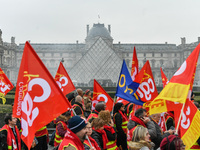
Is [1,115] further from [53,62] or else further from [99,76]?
[53,62]

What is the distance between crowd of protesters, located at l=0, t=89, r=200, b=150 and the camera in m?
3.16

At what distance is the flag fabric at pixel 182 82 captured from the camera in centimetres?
435

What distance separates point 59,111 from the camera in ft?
12.4

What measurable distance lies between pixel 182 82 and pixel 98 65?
45.9 m

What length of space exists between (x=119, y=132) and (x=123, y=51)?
7634 centimetres

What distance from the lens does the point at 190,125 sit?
4.23 meters

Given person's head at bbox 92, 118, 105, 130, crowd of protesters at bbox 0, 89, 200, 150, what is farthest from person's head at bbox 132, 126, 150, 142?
person's head at bbox 92, 118, 105, 130

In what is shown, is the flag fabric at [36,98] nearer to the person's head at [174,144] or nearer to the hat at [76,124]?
the hat at [76,124]

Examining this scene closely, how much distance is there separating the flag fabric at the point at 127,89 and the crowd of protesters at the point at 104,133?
2.21ft

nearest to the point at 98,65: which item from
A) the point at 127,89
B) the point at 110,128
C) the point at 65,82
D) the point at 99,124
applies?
the point at 65,82

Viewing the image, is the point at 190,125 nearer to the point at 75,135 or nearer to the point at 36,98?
the point at 75,135

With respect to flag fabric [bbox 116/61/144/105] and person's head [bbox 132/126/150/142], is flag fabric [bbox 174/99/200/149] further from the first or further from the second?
flag fabric [bbox 116/61/144/105]

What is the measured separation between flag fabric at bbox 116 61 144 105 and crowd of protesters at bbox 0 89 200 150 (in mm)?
675

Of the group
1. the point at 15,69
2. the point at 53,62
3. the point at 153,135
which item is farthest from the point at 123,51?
the point at 153,135
